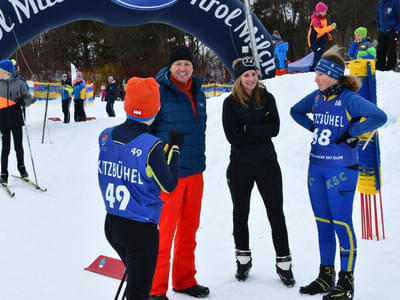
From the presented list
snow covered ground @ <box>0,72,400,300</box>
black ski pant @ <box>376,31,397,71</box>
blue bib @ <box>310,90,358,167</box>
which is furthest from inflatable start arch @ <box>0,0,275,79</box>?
blue bib @ <box>310,90,358,167</box>

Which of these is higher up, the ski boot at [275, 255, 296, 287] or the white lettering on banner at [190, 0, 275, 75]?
the white lettering on banner at [190, 0, 275, 75]

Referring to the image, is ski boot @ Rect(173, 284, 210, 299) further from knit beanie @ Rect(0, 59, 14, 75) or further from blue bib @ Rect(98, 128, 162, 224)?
knit beanie @ Rect(0, 59, 14, 75)

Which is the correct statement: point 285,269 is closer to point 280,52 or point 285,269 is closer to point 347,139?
point 347,139

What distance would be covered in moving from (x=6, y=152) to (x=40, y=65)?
1212 inches

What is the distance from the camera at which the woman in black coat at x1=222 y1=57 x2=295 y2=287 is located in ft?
10.8

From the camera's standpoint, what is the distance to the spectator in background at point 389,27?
7.97 m

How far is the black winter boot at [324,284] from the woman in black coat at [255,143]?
0.18 meters

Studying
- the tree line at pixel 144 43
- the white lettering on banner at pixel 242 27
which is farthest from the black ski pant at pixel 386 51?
the tree line at pixel 144 43

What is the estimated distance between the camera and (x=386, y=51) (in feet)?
27.5

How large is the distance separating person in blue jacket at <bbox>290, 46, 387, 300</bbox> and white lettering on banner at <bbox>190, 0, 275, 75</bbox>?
634 centimetres

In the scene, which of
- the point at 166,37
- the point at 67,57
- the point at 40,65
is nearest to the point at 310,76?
the point at 166,37

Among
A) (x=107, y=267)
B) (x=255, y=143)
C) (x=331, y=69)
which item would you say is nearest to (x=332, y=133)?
(x=331, y=69)

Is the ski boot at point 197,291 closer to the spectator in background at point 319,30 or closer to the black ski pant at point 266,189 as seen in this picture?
the black ski pant at point 266,189

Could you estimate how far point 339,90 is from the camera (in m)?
3.05
